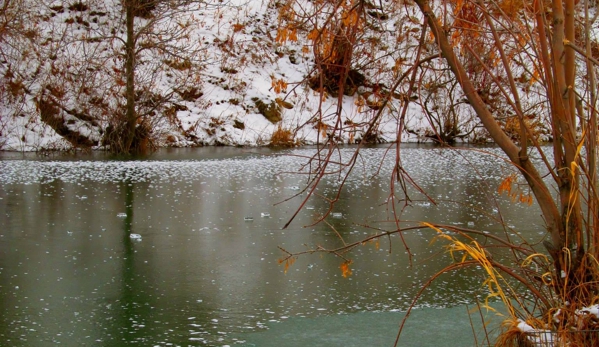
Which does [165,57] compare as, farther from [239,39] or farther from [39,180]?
[39,180]

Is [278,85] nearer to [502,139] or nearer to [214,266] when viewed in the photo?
[502,139]

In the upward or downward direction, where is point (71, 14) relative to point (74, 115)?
upward

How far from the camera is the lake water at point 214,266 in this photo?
404cm

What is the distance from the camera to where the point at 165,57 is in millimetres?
17297

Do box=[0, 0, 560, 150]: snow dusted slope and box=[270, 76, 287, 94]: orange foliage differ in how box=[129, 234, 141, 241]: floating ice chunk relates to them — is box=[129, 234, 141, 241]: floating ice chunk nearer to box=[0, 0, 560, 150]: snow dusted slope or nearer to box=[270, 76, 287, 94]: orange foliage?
box=[270, 76, 287, 94]: orange foliage

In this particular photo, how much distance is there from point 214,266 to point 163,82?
40.7ft

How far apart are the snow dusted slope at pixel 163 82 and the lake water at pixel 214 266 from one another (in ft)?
15.8

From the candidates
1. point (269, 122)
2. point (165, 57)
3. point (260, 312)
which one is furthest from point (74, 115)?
point (260, 312)

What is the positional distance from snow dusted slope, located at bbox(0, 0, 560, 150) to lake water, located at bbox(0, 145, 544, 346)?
4826 mm

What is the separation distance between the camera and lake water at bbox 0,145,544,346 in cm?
404

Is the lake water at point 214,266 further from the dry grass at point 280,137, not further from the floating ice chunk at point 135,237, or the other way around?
the dry grass at point 280,137

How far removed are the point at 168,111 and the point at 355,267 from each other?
10.7 meters

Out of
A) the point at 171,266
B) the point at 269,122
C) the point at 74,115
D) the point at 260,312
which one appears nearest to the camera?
the point at 260,312

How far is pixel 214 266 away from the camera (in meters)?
5.45
